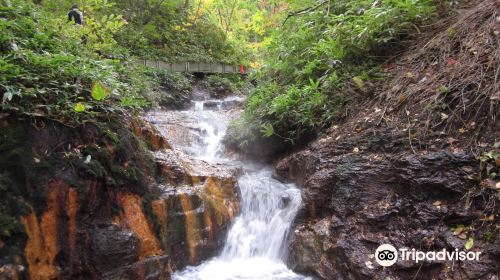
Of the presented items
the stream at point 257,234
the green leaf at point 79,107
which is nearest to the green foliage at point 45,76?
the green leaf at point 79,107

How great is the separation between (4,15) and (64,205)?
281cm

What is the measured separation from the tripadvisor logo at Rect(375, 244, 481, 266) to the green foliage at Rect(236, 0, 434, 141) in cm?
264

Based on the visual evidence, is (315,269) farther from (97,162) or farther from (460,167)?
(97,162)

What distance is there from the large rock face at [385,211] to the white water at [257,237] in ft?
1.13

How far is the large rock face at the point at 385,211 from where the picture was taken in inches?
136

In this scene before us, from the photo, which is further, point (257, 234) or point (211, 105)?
point (211, 105)

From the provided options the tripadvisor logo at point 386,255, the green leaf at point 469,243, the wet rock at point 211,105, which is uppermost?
the wet rock at point 211,105

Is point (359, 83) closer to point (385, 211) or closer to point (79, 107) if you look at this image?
point (385, 211)

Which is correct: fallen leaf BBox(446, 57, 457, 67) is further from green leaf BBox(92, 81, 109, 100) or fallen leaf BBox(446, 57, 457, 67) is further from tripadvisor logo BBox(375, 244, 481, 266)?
green leaf BBox(92, 81, 109, 100)

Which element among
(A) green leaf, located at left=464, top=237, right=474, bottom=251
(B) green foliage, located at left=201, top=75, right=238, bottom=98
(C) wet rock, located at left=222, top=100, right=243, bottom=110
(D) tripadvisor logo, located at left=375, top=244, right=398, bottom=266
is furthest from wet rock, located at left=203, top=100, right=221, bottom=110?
(A) green leaf, located at left=464, top=237, right=474, bottom=251

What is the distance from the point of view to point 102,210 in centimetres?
383

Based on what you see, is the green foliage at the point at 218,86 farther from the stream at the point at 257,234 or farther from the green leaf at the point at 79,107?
the green leaf at the point at 79,107

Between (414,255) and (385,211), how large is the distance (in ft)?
1.87

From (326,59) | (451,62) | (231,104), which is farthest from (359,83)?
(231,104)
